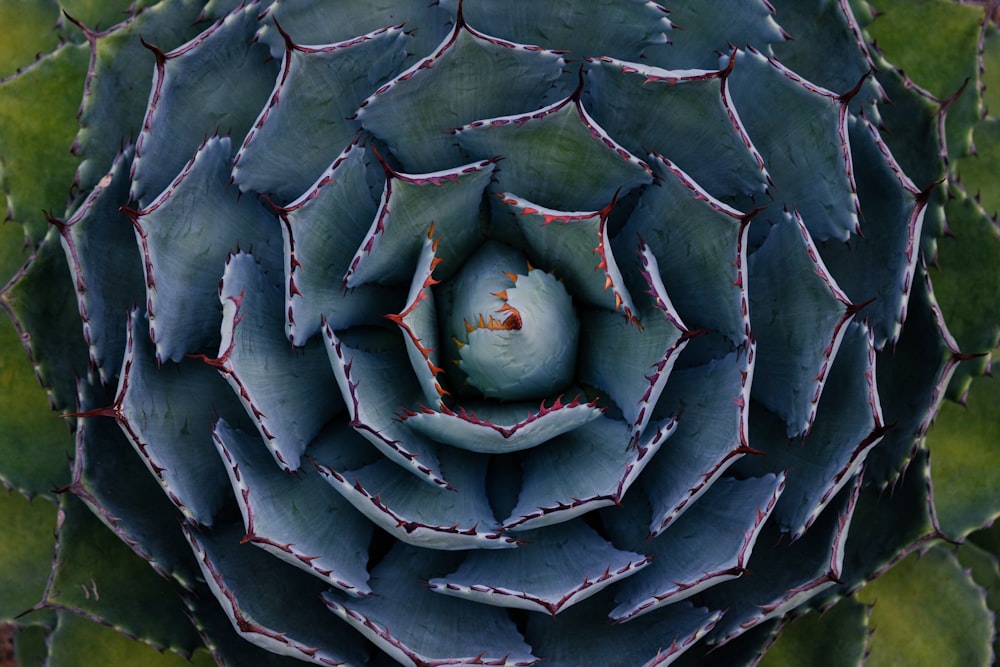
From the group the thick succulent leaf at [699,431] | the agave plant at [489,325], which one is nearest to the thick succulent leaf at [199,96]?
the agave plant at [489,325]

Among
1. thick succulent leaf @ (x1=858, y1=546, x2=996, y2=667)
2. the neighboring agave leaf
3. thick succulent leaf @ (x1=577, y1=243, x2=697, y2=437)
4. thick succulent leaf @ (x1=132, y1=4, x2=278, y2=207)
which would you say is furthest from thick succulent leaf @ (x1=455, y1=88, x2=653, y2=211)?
thick succulent leaf @ (x1=858, y1=546, x2=996, y2=667)

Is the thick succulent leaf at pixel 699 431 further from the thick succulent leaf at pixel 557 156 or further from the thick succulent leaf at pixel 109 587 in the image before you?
the thick succulent leaf at pixel 109 587

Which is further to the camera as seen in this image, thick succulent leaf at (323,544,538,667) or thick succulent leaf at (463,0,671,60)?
thick succulent leaf at (463,0,671,60)

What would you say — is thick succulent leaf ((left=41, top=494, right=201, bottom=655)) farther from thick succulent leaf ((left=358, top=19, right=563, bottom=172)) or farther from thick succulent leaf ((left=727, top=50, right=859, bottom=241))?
thick succulent leaf ((left=727, top=50, right=859, bottom=241))

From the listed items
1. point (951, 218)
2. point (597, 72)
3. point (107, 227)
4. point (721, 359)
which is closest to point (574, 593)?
point (721, 359)

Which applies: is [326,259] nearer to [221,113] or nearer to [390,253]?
[390,253]

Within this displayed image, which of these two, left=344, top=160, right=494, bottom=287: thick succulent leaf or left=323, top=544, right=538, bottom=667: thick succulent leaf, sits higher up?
left=344, top=160, right=494, bottom=287: thick succulent leaf

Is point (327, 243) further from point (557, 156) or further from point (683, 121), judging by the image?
point (683, 121)
